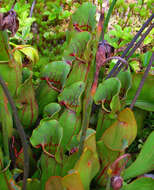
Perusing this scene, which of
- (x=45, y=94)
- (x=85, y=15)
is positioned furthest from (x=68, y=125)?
(x=85, y=15)

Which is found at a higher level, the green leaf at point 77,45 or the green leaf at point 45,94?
the green leaf at point 77,45

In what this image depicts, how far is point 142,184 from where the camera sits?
0.75m

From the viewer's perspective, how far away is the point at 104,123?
34.1 inches

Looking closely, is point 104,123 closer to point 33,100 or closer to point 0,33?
point 33,100

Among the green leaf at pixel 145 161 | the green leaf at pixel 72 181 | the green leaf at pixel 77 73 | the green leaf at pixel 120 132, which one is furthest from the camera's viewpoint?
the green leaf at pixel 77 73

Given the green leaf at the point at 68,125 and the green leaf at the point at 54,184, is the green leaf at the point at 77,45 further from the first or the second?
the green leaf at the point at 54,184

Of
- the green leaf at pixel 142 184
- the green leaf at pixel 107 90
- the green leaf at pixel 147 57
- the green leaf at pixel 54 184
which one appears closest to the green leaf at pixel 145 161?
the green leaf at pixel 142 184

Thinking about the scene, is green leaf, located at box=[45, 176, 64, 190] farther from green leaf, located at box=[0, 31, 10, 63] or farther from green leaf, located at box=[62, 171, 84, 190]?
green leaf, located at box=[0, 31, 10, 63]

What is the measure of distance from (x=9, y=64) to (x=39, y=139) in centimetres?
24

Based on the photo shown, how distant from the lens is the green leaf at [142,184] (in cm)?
75

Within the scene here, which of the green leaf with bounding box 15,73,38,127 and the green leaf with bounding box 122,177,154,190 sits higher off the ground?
the green leaf with bounding box 15,73,38,127

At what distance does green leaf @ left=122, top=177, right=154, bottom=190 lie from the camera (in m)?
0.75

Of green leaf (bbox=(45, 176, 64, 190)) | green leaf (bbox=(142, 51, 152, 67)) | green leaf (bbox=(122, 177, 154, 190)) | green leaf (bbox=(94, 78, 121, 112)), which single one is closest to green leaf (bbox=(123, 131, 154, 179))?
green leaf (bbox=(122, 177, 154, 190))

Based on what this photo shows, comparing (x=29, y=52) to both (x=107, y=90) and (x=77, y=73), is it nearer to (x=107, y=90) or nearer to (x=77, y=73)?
(x=77, y=73)
